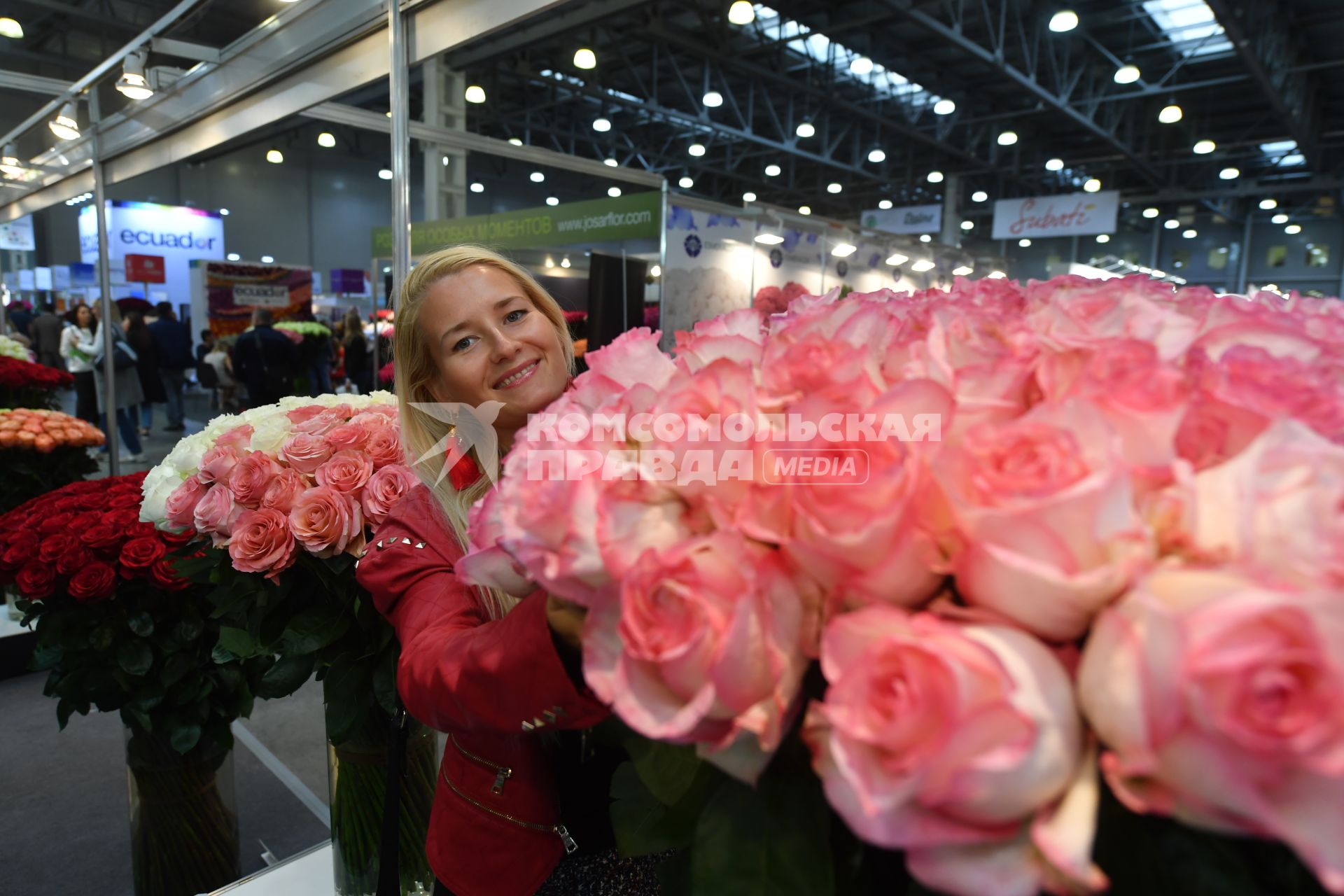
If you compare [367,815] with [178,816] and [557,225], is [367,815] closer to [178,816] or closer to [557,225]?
[178,816]

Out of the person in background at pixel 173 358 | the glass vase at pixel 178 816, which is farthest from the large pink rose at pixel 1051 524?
the person in background at pixel 173 358

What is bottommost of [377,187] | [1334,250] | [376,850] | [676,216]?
[376,850]

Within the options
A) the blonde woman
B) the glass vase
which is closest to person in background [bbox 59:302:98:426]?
the glass vase

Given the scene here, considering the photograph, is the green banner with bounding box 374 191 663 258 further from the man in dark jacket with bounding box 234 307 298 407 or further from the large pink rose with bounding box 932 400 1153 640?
the large pink rose with bounding box 932 400 1153 640

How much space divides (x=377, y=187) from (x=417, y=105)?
9159 millimetres

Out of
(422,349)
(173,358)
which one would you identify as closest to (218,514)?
(422,349)

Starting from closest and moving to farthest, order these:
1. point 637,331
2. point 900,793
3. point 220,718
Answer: point 900,793 < point 637,331 < point 220,718

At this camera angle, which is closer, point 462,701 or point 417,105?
point 462,701

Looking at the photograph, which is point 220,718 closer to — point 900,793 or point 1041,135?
point 900,793

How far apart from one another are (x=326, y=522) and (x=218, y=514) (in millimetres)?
207

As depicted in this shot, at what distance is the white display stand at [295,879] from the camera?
1.28 m

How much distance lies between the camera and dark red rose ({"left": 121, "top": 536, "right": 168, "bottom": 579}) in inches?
61.0

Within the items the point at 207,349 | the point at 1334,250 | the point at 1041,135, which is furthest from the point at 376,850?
the point at 1334,250

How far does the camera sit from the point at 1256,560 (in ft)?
0.98
